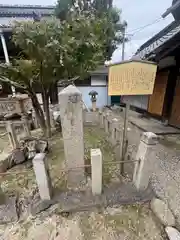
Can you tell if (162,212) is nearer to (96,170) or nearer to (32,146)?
(96,170)

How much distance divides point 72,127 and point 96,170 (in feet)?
2.54

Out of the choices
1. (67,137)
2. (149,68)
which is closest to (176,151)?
(149,68)

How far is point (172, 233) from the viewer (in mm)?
1810

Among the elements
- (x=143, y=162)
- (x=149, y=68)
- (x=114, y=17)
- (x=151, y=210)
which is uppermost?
(x=114, y=17)

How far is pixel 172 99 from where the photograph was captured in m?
5.75

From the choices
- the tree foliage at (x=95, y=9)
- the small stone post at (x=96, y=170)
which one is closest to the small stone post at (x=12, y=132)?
the small stone post at (x=96, y=170)

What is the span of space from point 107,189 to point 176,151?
2.40m

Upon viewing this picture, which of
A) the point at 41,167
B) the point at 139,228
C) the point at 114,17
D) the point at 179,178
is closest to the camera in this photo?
the point at 139,228

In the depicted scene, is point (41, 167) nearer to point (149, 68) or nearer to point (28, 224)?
point (28, 224)

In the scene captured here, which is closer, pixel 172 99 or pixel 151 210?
pixel 151 210

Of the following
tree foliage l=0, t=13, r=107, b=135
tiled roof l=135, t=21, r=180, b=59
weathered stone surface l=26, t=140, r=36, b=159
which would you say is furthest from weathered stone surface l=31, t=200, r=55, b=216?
tiled roof l=135, t=21, r=180, b=59

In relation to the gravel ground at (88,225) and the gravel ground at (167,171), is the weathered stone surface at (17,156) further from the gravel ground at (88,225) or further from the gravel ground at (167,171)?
the gravel ground at (167,171)

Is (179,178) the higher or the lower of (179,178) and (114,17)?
the lower

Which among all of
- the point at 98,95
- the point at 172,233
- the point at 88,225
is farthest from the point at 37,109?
the point at 98,95
